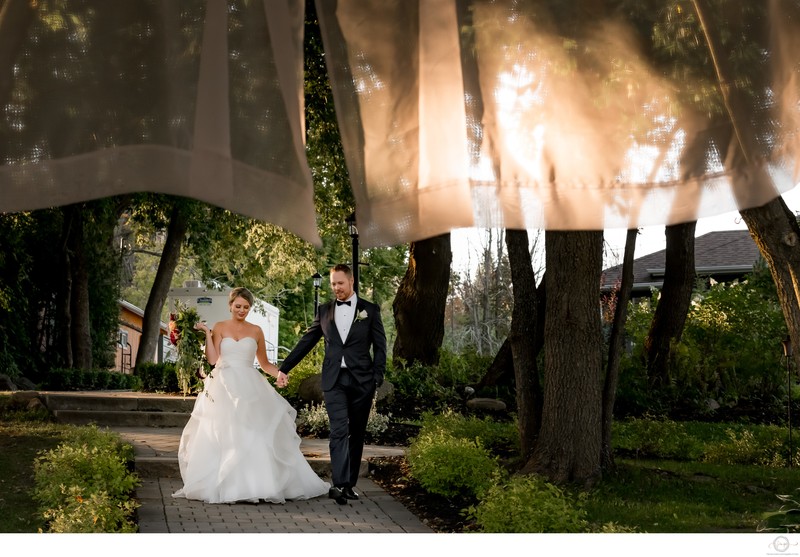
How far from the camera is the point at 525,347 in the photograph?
9.36 metres

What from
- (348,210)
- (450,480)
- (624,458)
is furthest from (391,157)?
(348,210)

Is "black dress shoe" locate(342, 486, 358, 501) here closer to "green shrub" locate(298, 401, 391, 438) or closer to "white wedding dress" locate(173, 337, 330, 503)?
"white wedding dress" locate(173, 337, 330, 503)

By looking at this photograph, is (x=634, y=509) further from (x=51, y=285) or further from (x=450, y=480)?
(x=51, y=285)

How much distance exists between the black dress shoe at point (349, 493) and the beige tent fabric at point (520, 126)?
6775 mm

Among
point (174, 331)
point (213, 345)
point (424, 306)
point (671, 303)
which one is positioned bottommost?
point (213, 345)

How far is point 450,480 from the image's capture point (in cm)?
862

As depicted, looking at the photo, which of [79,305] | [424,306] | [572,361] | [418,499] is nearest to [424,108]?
[572,361]

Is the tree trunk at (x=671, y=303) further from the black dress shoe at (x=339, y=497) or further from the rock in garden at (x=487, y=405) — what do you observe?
the black dress shoe at (x=339, y=497)

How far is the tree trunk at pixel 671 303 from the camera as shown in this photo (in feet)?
54.5

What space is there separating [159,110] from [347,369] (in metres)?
6.49

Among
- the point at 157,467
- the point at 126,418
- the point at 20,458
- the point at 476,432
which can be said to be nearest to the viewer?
the point at 157,467

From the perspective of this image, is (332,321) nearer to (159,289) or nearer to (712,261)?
(159,289)

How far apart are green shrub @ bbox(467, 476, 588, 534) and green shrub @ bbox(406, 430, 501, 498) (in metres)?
1.96
